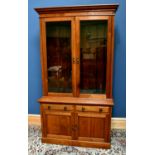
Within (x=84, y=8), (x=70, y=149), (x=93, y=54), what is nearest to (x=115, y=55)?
(x=93, y=54)

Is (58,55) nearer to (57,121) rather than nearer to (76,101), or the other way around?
(76,101)

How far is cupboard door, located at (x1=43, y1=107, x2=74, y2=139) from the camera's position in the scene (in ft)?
7.45

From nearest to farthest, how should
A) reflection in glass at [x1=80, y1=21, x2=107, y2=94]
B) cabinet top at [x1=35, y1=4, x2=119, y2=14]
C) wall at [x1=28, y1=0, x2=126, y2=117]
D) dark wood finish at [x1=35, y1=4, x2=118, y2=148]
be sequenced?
cabinet top at [x1=35, y1=4, x2=119, y2=14]
dark wood finish at [x1=35, y1=4, x2=118, y2=148]
reflection in glass at [x1=80, y1=21, x2=107, y2=94]
wall at [x1=28, y1=0, x2=126, y2=117]

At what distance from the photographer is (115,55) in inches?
103

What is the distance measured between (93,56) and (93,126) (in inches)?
40.9

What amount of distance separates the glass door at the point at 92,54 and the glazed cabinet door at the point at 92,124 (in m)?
0.31

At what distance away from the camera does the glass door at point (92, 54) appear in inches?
85.6

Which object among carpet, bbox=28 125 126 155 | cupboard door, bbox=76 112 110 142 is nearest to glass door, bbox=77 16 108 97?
cupboard door, bbox=76 112 110 142

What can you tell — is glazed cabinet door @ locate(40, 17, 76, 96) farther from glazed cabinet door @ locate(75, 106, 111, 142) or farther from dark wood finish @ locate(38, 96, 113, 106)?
glazed cabinet door @ locate(75, 106, 111, 142)

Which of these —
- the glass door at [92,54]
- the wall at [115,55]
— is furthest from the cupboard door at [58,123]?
the wall at [115,55]

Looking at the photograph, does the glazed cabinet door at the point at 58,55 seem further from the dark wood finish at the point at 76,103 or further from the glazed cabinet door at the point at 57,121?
the glazed cabinet door at the point at 57,121

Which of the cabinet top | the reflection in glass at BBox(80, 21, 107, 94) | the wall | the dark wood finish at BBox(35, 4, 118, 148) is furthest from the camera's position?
the wall

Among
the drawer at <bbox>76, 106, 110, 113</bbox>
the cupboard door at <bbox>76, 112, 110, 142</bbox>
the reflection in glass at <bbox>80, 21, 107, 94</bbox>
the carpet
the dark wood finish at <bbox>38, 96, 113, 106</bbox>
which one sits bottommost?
the carpet

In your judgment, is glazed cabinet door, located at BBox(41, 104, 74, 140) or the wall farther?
the wall
